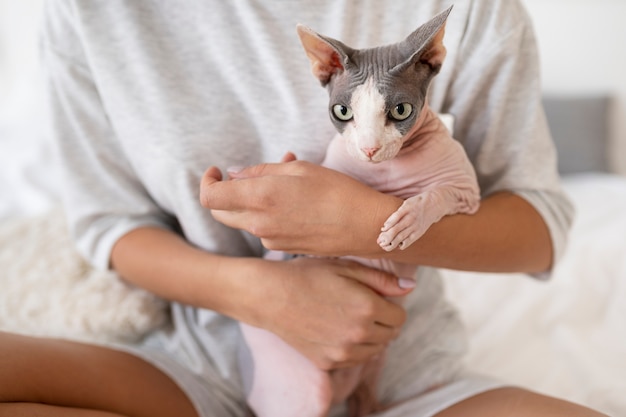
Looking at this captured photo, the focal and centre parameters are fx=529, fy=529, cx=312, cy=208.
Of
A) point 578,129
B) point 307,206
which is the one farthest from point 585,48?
point 307,206

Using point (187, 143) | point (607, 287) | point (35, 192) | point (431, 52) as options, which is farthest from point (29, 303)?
point (607, 287)

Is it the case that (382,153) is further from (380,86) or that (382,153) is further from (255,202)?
(255,202)

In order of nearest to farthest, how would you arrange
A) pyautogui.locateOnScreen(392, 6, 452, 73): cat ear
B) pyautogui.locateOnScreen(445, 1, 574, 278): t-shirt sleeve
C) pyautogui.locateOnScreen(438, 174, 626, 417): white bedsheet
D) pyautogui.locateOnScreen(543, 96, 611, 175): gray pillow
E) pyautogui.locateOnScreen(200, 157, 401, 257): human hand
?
pyautogui.locateOnScreen(392, 6, 452, 73): cat ear
pyautogui.locateOnScreen(200, 157, 401, 257): human hand
pyautogui.locateOnScreen(445, 1, 574, 278): t-shirt sleeve
pyautogui.locateOnScreen(438, 174, 626, 417): white bedsheet
pyautogui.locateOnScreen(543, 96, 611, 175): gray pillow

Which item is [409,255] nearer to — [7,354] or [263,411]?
[263,411]

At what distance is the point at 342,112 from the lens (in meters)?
0.56

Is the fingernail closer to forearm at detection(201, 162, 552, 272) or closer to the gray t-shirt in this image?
forearm at detection(201, 162, 552, 272)

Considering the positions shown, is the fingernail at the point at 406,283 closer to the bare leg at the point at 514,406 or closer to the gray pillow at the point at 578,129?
the bare leg at the point at 514,406

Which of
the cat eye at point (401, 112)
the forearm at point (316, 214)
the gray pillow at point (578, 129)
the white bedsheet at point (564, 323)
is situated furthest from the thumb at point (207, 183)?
the gray pillow at point (578, 129)

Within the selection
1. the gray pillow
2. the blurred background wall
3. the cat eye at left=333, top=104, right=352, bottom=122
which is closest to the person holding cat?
the cat eye at left=333, top=104, right=352, bottom=122

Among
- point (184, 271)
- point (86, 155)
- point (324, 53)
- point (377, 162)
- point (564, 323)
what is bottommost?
point (564, 323)

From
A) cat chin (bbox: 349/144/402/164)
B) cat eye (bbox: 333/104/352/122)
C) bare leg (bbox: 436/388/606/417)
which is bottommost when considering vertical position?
bare leg (bbox: 436/388/606/417)

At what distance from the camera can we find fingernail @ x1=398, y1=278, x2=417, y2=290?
73 centimetres

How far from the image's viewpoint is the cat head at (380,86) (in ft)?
1.72

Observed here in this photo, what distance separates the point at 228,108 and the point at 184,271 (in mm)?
269
